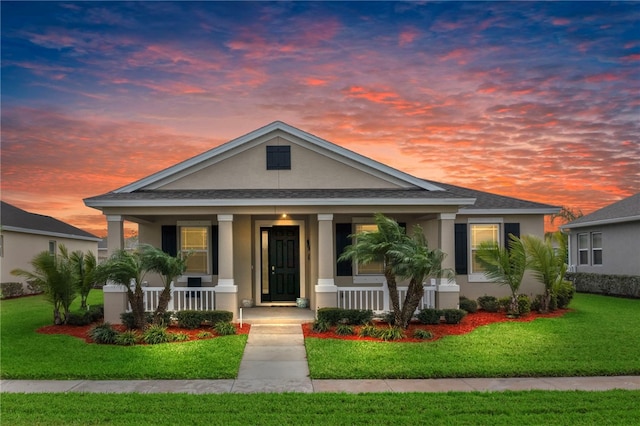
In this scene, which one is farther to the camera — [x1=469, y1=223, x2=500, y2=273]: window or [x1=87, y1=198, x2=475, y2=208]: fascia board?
[x1=469, y1=223, x2=500, y2=273]: window

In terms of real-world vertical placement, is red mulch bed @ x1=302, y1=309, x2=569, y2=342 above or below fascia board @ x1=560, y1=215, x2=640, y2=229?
below

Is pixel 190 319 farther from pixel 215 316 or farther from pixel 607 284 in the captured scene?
pixel 607 284

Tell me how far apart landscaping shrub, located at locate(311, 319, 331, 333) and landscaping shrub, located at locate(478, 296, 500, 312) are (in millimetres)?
6022

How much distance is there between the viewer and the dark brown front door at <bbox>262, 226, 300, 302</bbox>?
1647 centimetres

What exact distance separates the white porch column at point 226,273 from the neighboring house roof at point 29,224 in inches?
643

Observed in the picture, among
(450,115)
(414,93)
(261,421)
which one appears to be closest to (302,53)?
(414,93)

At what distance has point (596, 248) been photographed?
25672 mm

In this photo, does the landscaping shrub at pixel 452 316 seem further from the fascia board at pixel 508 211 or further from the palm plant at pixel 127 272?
the palm plant at pixel 127 272

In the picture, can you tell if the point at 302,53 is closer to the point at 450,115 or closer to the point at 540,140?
the point at 450,115

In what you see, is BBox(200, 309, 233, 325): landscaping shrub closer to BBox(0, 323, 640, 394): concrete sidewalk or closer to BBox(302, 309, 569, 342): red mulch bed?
BBox(302, 309, 569, 342): red mulch bed

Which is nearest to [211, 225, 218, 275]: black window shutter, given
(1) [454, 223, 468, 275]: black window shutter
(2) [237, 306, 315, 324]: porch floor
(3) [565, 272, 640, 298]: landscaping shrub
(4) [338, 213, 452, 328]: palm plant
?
(2) [237, 306, 315, 324]: porch floor

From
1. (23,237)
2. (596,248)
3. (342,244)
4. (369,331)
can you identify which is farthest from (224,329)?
(596,248)

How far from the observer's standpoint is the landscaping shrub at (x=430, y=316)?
45.1ft

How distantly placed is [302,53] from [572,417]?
39.9 ft
